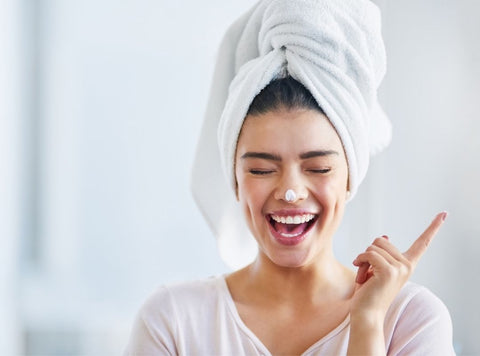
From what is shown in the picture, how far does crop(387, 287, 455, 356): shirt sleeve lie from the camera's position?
3.75 feet

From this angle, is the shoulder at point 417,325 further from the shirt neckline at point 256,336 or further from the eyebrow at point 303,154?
the eyebrow at point 303,154

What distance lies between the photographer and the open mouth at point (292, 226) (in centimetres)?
115

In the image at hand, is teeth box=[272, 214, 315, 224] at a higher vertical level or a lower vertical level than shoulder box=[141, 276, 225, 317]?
higher

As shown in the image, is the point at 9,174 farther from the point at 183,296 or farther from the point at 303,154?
the point at 303,154

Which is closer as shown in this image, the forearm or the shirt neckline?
the forearm

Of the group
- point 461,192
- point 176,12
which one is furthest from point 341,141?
point 176,12

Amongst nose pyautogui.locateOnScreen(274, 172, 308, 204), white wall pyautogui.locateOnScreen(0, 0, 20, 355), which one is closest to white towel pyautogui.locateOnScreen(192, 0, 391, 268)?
nose pyautogui.locateOnScreen(274, 172, 308, 204)

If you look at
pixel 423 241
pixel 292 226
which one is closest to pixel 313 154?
pixel 292 226

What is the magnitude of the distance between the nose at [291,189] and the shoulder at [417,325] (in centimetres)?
25

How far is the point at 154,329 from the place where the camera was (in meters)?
1.25

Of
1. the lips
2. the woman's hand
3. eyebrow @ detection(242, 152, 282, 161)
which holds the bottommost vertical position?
the woman's hand

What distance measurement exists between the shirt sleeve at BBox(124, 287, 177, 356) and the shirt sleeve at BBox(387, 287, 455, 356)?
378 mm

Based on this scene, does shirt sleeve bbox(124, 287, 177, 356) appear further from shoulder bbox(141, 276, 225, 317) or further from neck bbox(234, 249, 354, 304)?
neck bbox(234, 249, 354, 304)

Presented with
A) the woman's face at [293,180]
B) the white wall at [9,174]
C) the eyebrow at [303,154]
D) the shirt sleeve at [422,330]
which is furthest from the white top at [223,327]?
the white wall at [9,174]
